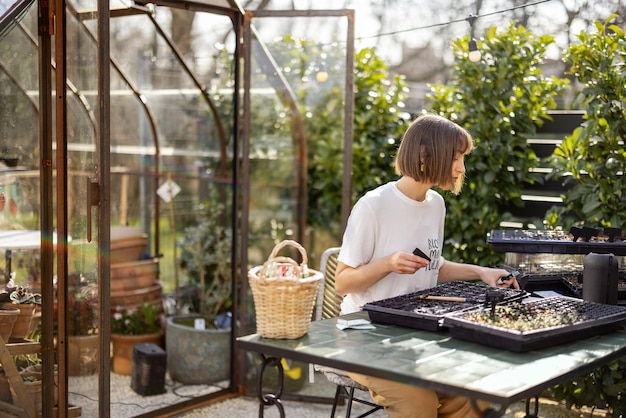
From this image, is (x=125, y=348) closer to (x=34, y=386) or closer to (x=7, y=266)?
(x=34, y=386)

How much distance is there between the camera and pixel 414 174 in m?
2.92

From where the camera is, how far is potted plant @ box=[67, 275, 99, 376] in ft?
12.0

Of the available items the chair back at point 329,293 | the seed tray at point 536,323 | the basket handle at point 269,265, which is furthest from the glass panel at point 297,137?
the basket handle at point 269,265

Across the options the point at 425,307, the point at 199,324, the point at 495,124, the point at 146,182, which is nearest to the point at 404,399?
the point at 425,307

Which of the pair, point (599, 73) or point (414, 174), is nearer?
point (414, 174)

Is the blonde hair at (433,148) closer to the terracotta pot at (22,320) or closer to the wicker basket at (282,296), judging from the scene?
the wicker basket at (282,296)

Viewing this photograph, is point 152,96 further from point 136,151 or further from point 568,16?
point 568,16

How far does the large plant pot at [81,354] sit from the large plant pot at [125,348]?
4.39 feet

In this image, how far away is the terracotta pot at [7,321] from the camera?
3510 millimetres

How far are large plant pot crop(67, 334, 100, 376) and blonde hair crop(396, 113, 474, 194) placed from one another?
5.64 ft

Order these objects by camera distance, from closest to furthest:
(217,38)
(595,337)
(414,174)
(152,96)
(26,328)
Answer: (595,337), (414,174), (26,328), (152,96), (217,38)

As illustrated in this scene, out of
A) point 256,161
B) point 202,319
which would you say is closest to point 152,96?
point 256,161

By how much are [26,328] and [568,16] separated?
730 cm

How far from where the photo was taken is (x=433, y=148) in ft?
9.38
